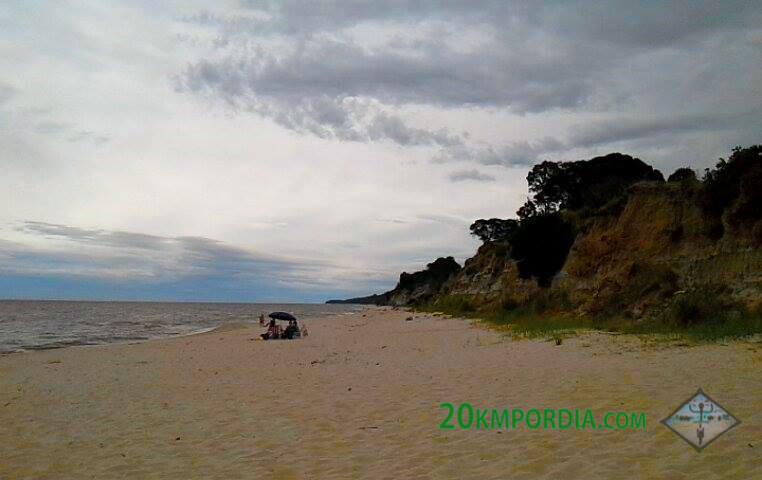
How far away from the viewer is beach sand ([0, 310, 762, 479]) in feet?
17.6

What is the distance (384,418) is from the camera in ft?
24.7

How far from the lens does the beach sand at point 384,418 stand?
5371 mm

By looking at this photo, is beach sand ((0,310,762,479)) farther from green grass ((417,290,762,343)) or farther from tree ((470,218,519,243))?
tree ((470,218,519,243))

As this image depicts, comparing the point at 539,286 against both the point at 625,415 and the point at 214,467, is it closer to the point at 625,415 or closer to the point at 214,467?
the point at 625,415

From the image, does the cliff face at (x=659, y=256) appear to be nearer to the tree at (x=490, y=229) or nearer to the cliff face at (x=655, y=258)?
the cliff face at (x=655, y=258)

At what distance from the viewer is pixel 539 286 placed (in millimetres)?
34562

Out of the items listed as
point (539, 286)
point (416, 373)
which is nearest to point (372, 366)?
point (416, 373)

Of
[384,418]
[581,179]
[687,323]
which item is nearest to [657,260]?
[687,323]

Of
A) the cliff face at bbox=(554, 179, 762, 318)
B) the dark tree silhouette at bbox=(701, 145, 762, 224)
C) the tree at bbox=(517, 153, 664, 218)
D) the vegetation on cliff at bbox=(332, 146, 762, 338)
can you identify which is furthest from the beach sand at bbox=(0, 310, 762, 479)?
the tree at bbox=(517, 153, 664, 218)

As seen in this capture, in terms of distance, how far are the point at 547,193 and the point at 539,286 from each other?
70.9ft

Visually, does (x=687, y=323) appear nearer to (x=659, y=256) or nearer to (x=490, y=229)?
(x=659, y=256)

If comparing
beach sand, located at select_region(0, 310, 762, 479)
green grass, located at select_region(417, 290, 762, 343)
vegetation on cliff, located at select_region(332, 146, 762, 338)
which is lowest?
beach sand, located at select_region(0, 310, 762, 479)

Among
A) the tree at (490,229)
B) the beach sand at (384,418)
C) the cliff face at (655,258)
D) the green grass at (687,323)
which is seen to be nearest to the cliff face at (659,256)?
the cliff face at (655,258)

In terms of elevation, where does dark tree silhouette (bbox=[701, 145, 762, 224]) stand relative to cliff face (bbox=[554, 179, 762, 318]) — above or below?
above
